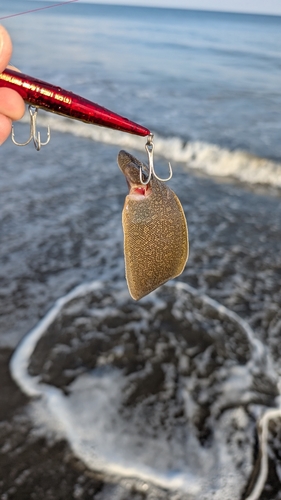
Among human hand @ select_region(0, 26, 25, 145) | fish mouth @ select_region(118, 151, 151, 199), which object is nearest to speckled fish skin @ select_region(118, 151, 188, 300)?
fish mouth @ select_region(118, 151, 151, 199)

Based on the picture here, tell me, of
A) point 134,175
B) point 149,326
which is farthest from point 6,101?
point 149,326

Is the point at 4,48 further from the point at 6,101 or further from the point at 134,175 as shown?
the point at 134,175

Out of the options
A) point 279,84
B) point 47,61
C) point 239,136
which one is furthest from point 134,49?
point 239,136

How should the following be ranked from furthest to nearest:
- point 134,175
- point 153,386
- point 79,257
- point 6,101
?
point 79,257 < point 153,386 < point 134,175 < point 6,101

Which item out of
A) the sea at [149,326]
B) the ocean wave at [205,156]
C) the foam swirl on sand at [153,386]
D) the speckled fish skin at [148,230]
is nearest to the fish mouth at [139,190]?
the speckled fish skin at [148,230]

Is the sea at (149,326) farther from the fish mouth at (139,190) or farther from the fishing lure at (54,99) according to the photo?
the fish mouth at (139,190)
